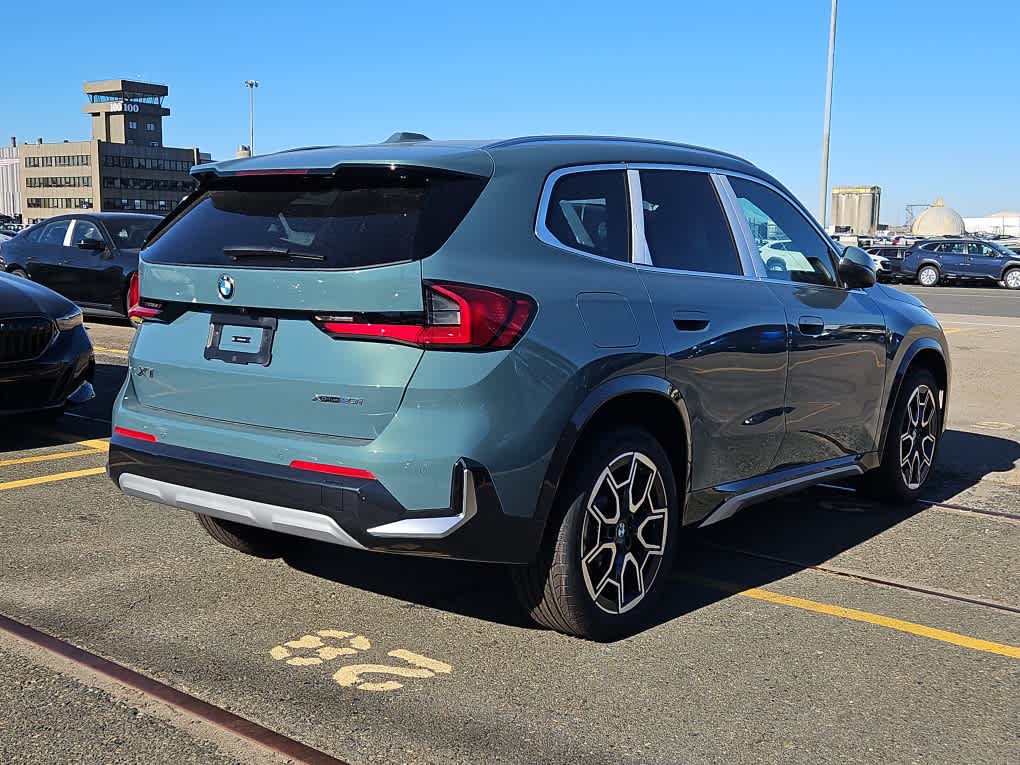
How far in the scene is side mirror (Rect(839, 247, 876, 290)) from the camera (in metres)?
5.59

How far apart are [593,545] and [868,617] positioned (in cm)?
122

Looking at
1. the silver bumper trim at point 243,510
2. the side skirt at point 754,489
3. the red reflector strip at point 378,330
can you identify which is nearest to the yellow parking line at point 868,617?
the side skirt at point 754,489

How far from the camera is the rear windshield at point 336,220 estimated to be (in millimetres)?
3641

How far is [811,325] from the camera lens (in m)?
5.15

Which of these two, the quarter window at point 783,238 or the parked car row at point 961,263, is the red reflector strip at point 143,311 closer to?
the quarter window at point 783,238

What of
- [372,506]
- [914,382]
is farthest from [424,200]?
[914,382]

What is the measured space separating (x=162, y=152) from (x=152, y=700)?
16513cm

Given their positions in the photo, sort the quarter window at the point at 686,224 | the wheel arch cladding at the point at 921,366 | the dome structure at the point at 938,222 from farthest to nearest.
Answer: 1. the dome structure at the point at 938,222
2. the wheel arch cladding at the point at 921,366
3. the quarter window at the point at 686,224

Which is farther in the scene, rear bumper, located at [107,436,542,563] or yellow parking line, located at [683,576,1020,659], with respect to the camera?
yellow parking line, located at [683,576,1020,659]

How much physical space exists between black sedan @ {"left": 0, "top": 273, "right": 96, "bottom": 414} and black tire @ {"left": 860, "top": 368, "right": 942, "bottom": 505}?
4901 mm

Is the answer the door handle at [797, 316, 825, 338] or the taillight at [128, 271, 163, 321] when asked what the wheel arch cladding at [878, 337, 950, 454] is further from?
the taillight at [128, 271, 163, 321]

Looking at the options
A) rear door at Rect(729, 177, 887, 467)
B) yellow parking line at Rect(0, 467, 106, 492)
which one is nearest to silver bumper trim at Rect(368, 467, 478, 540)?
rear door at Rect(729, 177, 887, 467)

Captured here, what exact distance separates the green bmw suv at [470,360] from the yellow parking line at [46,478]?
2.42m

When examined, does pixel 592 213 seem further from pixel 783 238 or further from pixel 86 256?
pixel 86 256
